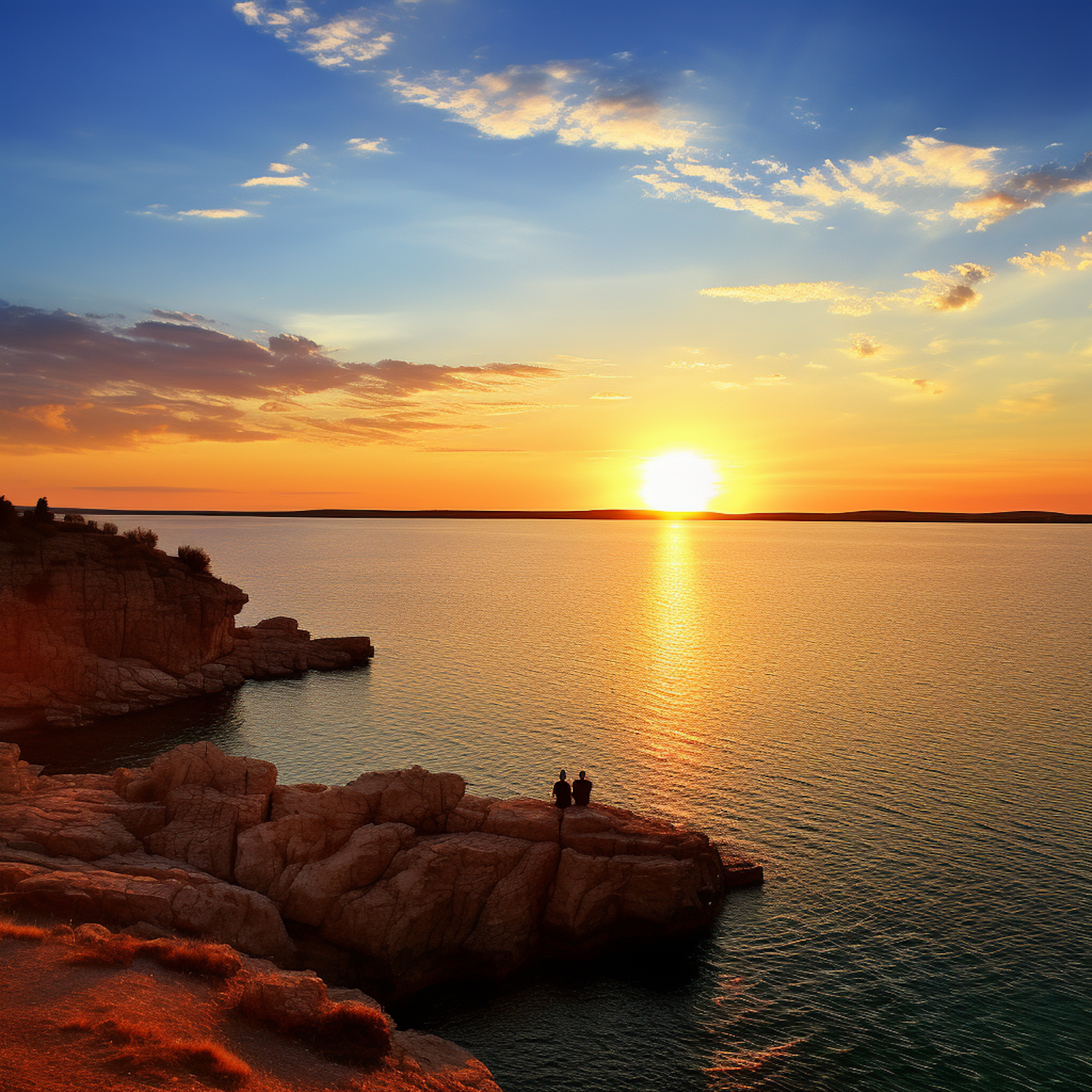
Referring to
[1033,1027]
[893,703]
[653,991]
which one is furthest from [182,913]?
[893,703]

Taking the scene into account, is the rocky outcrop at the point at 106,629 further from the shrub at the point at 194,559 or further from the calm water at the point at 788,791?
the calm water at the point at 788,791

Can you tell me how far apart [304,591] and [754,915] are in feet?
413

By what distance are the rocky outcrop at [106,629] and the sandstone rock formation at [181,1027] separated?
50829mm

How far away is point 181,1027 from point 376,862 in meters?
14.4

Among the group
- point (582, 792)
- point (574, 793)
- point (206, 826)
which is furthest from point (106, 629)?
point (582, 792)

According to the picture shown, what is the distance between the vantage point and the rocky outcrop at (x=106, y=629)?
6594 centimetres

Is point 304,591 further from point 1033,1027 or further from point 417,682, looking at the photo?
point 1033,1027

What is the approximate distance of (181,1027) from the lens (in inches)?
725

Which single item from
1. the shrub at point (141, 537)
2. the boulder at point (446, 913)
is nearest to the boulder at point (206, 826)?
the boulder at point (446, 913)

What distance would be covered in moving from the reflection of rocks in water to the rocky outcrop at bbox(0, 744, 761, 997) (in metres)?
19.9

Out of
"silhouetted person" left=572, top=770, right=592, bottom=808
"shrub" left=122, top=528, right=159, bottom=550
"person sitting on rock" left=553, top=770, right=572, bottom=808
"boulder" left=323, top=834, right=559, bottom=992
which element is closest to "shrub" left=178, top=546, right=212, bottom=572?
"shrub" left=122, top=528, right=159, bottom=550

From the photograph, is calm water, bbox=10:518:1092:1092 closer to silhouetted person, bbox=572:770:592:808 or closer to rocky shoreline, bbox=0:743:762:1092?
rocky shoreline, bbox=0:743:762:1092

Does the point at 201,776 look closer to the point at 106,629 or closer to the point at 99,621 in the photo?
the point at 99,621

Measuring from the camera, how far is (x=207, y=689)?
2968 inches
